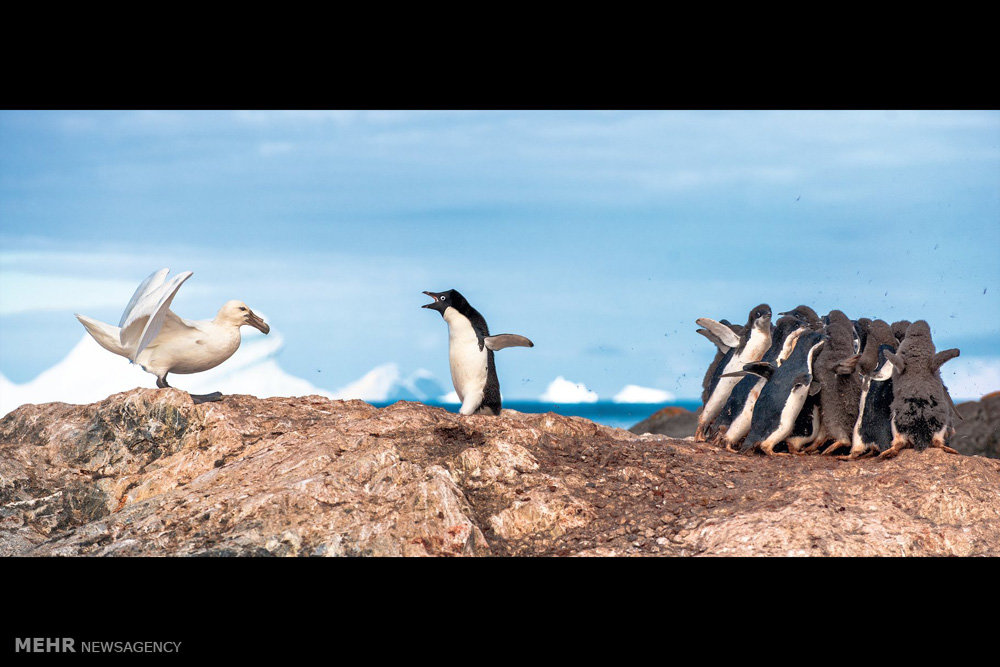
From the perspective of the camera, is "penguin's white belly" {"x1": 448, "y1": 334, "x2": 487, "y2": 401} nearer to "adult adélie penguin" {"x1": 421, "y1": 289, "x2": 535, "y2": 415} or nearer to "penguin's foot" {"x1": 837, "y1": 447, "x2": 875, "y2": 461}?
"adult adélie penguin" {"x1": 421, "y1": 289, "x2": 535, "y2": 415}

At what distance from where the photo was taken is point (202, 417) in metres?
8.48

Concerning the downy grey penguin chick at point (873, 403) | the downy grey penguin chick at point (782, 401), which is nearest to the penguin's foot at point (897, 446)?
the downy grey penguin chick at point (873, 403)

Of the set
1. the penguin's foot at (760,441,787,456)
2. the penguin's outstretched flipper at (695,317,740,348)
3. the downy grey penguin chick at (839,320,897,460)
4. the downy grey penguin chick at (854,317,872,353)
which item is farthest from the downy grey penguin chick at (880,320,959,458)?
the penguin's outstretched flipper at (695,317,740,348)

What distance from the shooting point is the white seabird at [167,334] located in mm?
8375

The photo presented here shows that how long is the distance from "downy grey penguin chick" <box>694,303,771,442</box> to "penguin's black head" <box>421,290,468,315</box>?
3115mm

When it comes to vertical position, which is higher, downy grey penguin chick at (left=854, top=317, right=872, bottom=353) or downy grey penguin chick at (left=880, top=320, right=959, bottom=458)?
downy grey penguin chick at (left=854, top=317, right=872, bottom=353)

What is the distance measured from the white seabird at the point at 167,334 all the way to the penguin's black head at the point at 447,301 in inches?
66.1

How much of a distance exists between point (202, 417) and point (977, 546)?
21.3 feet

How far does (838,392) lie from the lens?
30.5 ft

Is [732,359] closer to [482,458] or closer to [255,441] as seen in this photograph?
[482,458]

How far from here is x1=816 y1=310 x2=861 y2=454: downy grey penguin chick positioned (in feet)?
30.1

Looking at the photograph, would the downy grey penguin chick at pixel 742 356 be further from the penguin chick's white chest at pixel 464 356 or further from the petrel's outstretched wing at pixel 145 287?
the petrel's outstretched wing at pixel 145 287

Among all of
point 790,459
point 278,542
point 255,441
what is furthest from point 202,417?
point 790,459

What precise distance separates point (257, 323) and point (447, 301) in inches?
73.6
